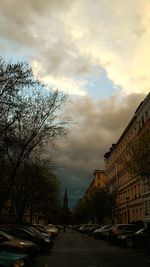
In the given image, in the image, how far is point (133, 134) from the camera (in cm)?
7869

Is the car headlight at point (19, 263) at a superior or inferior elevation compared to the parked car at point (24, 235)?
inferior

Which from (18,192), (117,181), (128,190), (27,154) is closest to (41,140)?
(27,154)

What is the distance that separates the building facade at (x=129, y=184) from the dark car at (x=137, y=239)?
12.6 metres

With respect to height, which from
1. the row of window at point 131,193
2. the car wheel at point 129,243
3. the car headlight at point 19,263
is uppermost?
the row of window at point 131,193

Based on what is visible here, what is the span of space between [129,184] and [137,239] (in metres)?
49.9

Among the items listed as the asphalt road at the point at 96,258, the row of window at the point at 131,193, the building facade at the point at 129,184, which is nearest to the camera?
the asphalt road at the point at 96,258

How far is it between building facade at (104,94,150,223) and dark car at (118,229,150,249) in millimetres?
12596

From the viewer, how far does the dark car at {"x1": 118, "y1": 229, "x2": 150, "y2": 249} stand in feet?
104

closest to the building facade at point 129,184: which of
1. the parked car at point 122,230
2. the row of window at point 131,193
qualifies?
the row of window at point 131,193

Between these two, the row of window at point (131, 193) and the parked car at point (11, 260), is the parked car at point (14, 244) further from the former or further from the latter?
the row of window at point (131, 193)

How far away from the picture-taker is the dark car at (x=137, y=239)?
31.6 metres

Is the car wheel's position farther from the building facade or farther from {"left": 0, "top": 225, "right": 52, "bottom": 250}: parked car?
the building facade

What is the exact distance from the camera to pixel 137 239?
32969mm

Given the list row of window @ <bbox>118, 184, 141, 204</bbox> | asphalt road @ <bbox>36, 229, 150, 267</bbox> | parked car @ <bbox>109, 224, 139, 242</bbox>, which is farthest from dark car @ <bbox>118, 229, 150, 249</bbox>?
row of window @ <bbox>118, 184, 141, 204</bbox>
